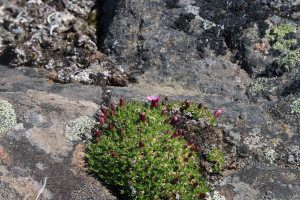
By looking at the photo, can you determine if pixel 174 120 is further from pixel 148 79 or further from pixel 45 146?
pixel 45 146

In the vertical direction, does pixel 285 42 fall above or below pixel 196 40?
above

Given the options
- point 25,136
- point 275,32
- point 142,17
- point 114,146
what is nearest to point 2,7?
point 142,17

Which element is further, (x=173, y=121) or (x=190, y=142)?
(x=173, y=121)

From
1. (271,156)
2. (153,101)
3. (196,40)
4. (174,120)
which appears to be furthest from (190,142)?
(196,40)

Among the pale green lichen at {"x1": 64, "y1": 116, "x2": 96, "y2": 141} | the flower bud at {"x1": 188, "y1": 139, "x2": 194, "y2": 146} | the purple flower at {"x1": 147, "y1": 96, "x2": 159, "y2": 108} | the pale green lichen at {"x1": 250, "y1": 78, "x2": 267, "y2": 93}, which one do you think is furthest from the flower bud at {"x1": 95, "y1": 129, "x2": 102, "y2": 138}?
the pale green lichen at {"x1": 250, "y1": 78, "x2": 267, "y2": 93}

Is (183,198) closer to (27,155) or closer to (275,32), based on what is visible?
(27,155)

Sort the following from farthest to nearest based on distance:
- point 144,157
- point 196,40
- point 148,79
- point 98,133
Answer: point 196,40 < point 148,79 < point 98,133 < point 144,157

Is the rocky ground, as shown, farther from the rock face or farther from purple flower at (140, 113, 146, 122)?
purple flower at (140, 113, 146, 122)

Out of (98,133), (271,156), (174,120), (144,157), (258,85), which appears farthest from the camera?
(258,85)
